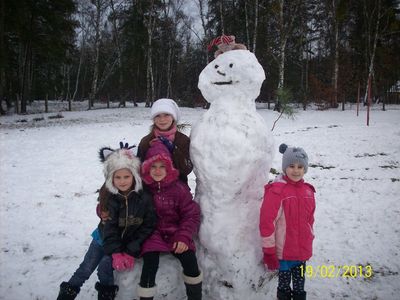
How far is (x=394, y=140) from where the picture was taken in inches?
393

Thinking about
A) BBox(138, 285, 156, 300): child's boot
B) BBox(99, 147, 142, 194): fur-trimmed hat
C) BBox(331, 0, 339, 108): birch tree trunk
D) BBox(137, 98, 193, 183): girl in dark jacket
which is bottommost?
BBox(138, 285, 156, 300): child's boot

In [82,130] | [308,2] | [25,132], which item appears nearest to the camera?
[25,132]

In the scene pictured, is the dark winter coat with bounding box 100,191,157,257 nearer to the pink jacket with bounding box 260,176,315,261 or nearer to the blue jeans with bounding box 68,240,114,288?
the blue jeans with bounding box 68,240,114,288

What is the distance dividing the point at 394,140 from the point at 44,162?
10002 millimetres

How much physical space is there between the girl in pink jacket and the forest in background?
14368mm

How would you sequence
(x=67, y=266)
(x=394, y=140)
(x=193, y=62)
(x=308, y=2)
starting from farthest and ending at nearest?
(x=193, y=62) → (x=308, y=2) → (x=394, y=140) → (x=67, y=266)

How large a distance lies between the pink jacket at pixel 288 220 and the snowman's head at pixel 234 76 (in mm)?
842

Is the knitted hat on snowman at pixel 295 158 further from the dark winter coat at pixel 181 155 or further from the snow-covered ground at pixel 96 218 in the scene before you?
the snow-covered ground at pixel 96 218

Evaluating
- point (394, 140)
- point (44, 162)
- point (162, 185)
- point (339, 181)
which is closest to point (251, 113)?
point (162, 185)

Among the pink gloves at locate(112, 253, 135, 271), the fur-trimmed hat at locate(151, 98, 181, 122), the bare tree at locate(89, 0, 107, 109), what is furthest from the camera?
the bare tree at locate(89, 0, 107, 109)

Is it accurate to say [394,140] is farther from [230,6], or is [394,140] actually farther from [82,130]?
[230,6]

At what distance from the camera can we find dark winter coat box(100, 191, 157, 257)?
2.56 m

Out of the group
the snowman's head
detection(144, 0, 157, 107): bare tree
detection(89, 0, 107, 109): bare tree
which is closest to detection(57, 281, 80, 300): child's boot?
the snowman's head

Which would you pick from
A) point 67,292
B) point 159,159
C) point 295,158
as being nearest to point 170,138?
point 159,159
